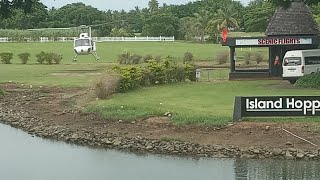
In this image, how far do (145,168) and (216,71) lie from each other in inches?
1286

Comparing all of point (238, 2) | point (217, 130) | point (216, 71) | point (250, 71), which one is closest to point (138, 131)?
point (217, 130)

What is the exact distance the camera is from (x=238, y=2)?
145375 millimetres

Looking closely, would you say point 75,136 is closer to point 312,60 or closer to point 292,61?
point 292,61

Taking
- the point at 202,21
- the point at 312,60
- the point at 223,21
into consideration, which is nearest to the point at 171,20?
the point at 202,21

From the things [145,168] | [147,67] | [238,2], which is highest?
[238,2]

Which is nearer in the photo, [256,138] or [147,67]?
[256,138]

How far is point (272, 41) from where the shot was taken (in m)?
45.3

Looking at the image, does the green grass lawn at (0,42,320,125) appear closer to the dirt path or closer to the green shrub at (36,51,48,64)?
the dirt path

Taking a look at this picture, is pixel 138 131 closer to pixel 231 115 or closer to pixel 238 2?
pixel 231 115

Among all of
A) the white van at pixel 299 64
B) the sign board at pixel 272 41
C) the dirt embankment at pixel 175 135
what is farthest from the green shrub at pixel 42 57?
the dirt embankment at pixel 175 135

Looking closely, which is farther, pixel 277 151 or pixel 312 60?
pixel 312 60

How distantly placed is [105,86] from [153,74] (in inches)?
317

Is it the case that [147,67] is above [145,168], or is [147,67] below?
above

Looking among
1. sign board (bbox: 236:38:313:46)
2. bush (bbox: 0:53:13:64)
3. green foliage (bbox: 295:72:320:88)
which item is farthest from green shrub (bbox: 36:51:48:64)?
green foliage (bbox: 295:72:320:88)
